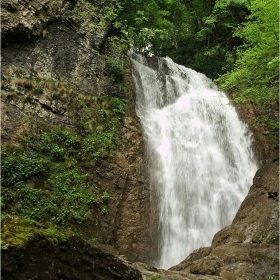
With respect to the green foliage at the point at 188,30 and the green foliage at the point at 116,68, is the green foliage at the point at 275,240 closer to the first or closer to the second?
the green foliage at the point at 116,68

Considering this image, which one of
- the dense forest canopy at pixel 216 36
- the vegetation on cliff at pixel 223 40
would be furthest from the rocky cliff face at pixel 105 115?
the vegetation on cliff at pixel 223 40

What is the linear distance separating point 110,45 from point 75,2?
2585 millimetres

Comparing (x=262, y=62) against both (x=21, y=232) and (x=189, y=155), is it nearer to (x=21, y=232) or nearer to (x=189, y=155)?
(x=189, y=155)

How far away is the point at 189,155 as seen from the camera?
1497cm

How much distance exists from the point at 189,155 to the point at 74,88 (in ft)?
19.0

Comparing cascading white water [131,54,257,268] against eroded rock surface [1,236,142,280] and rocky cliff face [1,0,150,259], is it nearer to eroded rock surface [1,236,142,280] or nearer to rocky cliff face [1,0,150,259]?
rocky cliff face [1,0,150,259]

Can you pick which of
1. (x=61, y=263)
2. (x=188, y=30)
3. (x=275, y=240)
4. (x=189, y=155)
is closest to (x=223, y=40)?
(x=188, y=30)

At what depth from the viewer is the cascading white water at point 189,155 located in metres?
12.7

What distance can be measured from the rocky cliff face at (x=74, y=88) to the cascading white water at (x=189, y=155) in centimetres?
90

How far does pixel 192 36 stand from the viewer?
27.5m

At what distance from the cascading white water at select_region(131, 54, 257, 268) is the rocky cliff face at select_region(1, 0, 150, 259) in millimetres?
900

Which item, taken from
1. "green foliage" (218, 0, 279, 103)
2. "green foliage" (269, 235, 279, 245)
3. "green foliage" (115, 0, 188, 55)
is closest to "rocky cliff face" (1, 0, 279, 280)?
"green foliage" (269, 235, 279, 245)

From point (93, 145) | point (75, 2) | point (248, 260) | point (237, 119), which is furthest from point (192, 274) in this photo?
point (75, 2)

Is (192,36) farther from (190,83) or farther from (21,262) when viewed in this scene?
(21,262)
